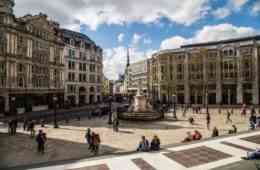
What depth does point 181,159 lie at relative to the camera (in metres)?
13.7

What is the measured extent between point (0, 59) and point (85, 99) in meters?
31.0

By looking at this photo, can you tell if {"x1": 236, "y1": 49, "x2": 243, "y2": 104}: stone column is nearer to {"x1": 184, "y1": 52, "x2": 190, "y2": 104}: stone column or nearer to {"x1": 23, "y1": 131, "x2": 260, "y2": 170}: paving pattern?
{"x1": 184, "y1": 52, "x2": 190, "y2": 104}: stone column

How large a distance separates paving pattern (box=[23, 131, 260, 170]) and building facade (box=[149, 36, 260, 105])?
39.6 metres

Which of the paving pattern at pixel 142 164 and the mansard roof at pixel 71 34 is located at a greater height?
the mansard roof at pixel 71 34

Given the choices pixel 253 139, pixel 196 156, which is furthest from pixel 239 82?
pixel 196 156

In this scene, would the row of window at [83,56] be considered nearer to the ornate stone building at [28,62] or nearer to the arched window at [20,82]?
the ornate stone building at [28,62]

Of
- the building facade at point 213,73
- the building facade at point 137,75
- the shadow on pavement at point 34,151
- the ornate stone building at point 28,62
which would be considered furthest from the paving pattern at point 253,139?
the building facade at point 137,75

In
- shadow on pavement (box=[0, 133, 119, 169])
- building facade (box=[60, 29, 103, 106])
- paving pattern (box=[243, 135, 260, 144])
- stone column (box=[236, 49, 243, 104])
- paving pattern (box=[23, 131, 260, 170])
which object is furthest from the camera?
building facade (box=[60, 29, 103, 106])

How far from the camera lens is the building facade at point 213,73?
5756 cm

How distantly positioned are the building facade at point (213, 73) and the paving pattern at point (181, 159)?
3961 centimetres

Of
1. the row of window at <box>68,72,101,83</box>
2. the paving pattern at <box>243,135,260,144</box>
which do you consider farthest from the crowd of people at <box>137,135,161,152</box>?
the row of window at <box>68,72,101,83</box>

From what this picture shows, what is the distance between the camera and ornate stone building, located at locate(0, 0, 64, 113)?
132ft

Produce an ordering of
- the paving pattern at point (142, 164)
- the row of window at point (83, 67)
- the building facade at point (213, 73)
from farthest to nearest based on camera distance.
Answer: the row of window at point (83, 67), the building facade at point (213, 73), the paving pattern at point (142, 164)

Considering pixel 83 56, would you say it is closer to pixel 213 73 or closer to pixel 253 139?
pixel 213 73
